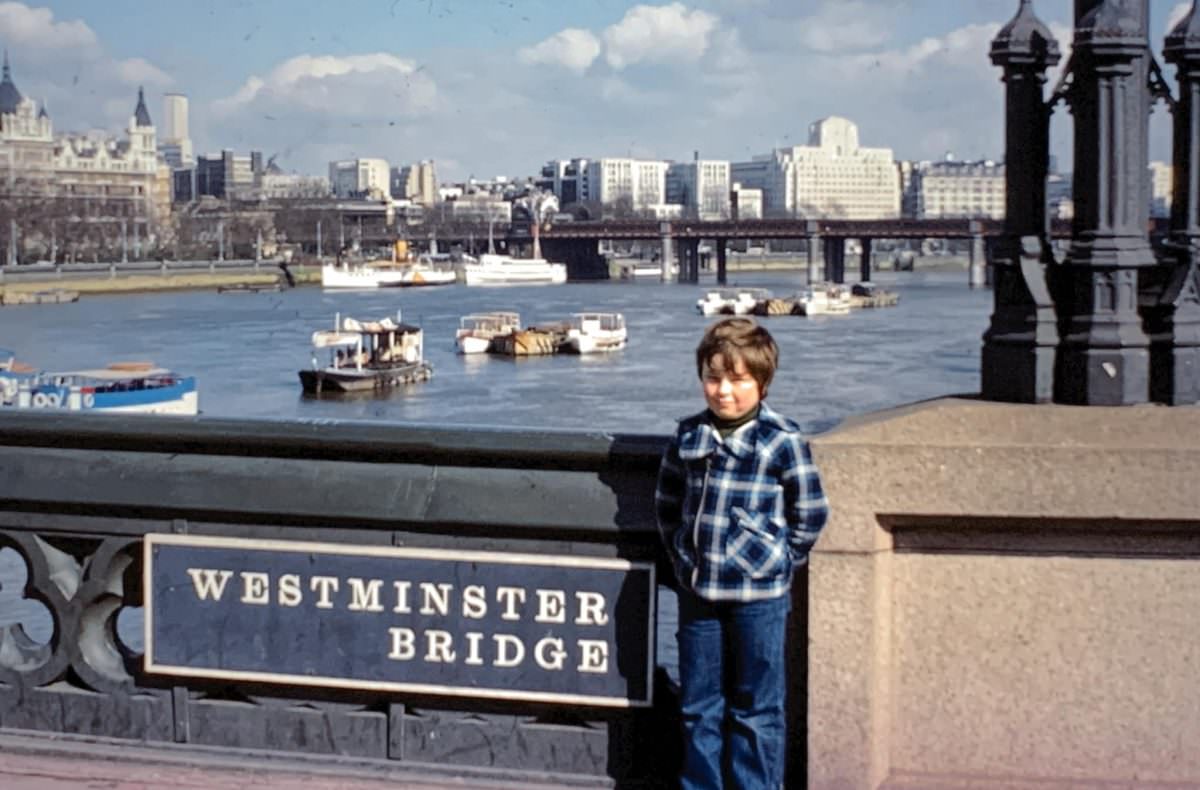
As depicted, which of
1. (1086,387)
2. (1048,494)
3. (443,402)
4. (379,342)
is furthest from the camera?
(379,342)

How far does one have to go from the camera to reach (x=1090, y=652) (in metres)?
4.23

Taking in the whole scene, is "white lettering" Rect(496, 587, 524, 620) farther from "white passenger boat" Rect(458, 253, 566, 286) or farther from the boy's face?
"white passenger boat" Rect(458, 253, 566, 286)

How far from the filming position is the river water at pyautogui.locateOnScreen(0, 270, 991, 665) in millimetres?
43406

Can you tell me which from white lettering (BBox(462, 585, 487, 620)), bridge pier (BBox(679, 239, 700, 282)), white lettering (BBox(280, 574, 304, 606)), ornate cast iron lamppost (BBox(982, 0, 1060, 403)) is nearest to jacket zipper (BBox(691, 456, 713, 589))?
white lettering (BBox(462, 585, 487, 620))

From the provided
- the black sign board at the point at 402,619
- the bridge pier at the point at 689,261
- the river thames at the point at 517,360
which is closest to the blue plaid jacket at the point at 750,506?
the black sign board at the point at 402,619

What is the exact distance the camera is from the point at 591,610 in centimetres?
443

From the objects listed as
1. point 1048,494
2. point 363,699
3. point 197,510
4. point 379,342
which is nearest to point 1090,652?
point 1048,494

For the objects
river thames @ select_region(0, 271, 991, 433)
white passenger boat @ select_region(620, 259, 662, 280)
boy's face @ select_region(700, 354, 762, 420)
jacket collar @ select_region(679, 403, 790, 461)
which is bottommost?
river thames @ select_region(0, 271, 991, 433)

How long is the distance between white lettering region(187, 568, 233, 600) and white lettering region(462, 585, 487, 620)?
2.04ft

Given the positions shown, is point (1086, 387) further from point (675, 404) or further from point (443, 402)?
point (443, 402)

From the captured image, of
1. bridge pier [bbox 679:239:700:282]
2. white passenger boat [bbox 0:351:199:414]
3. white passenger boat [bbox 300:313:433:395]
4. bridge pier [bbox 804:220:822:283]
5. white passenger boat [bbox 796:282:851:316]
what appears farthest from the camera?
bridge pier [bbox 679:239:700:282]

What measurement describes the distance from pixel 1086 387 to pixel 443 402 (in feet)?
151

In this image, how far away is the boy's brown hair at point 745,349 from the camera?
397cm

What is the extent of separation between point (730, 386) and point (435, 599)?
3.34 ft
